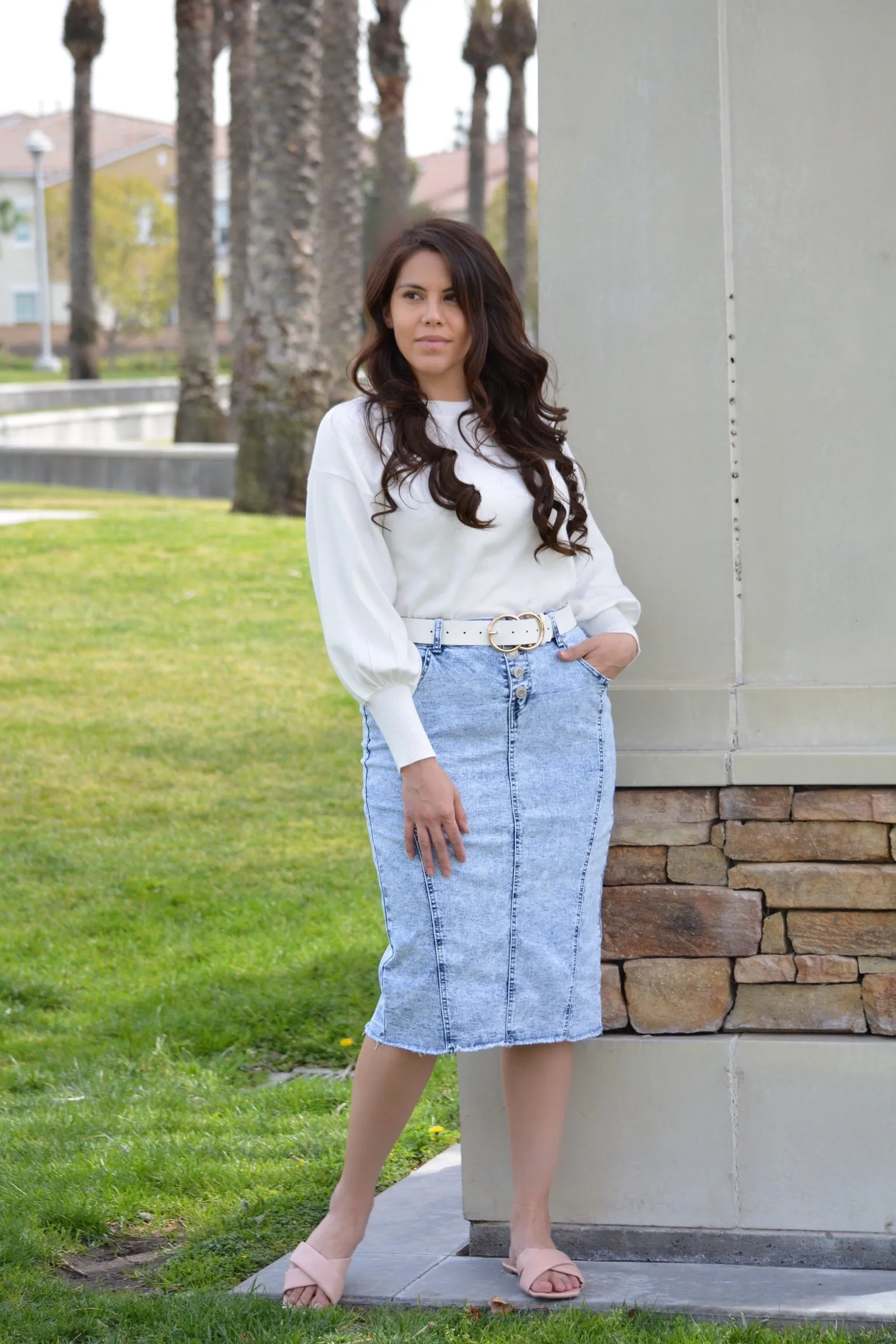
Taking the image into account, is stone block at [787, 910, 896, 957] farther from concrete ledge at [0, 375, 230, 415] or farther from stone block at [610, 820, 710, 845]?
concrete ledge at [0, 375, 230, 415]

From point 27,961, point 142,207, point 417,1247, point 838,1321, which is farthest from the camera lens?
point 142,207

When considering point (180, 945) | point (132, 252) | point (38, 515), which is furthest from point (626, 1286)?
point (132, 252)

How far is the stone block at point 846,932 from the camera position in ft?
10.3

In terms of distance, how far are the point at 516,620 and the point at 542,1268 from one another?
1.13m

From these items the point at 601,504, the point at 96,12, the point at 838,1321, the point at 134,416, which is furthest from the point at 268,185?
the point at 134,416

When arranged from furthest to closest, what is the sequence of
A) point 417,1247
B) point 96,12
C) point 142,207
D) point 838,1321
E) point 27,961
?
point 142,207, point 96,12, point 27,961, point 417,1247, point 838,1321

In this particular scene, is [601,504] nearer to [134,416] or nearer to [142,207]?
[134,416]

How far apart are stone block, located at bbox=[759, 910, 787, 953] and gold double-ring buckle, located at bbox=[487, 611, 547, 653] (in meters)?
0.68

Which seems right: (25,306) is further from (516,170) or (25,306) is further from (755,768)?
(755,768)

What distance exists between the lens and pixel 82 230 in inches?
1140

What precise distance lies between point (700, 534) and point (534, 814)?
0.65 m

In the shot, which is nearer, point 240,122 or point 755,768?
point 755,768

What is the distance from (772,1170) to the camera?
10.4ft

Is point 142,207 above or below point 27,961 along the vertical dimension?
above
